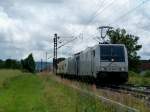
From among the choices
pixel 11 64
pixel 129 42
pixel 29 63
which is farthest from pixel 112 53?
pixel 11 64

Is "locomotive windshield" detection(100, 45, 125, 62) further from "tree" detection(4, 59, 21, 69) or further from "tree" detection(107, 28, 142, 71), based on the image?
"tree" detection(4, 59, 21, 69)

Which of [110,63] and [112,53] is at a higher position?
[112,53]

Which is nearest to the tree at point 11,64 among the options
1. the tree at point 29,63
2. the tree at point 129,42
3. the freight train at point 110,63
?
Answer: the tree at point 29,63

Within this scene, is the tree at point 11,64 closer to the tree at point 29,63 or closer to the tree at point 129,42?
the tree at point 29,63

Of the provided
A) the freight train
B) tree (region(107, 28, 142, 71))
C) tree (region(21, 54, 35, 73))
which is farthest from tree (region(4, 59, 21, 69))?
the freight train

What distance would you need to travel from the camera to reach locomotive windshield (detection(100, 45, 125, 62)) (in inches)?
1361

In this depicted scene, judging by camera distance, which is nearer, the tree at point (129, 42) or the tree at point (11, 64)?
the tree at point (129, 42)

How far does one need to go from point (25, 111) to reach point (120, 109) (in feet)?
20.3

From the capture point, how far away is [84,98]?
20.2 m

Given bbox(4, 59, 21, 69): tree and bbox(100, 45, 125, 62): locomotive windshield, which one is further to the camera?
bbox(4, 59, 21, 69): tree

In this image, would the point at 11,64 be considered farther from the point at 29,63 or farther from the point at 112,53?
the point at 112,53

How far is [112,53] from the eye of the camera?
1371 inches

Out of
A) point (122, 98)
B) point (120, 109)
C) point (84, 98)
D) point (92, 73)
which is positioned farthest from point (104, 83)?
point (120, 109)

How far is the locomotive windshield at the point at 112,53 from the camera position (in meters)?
34.6
